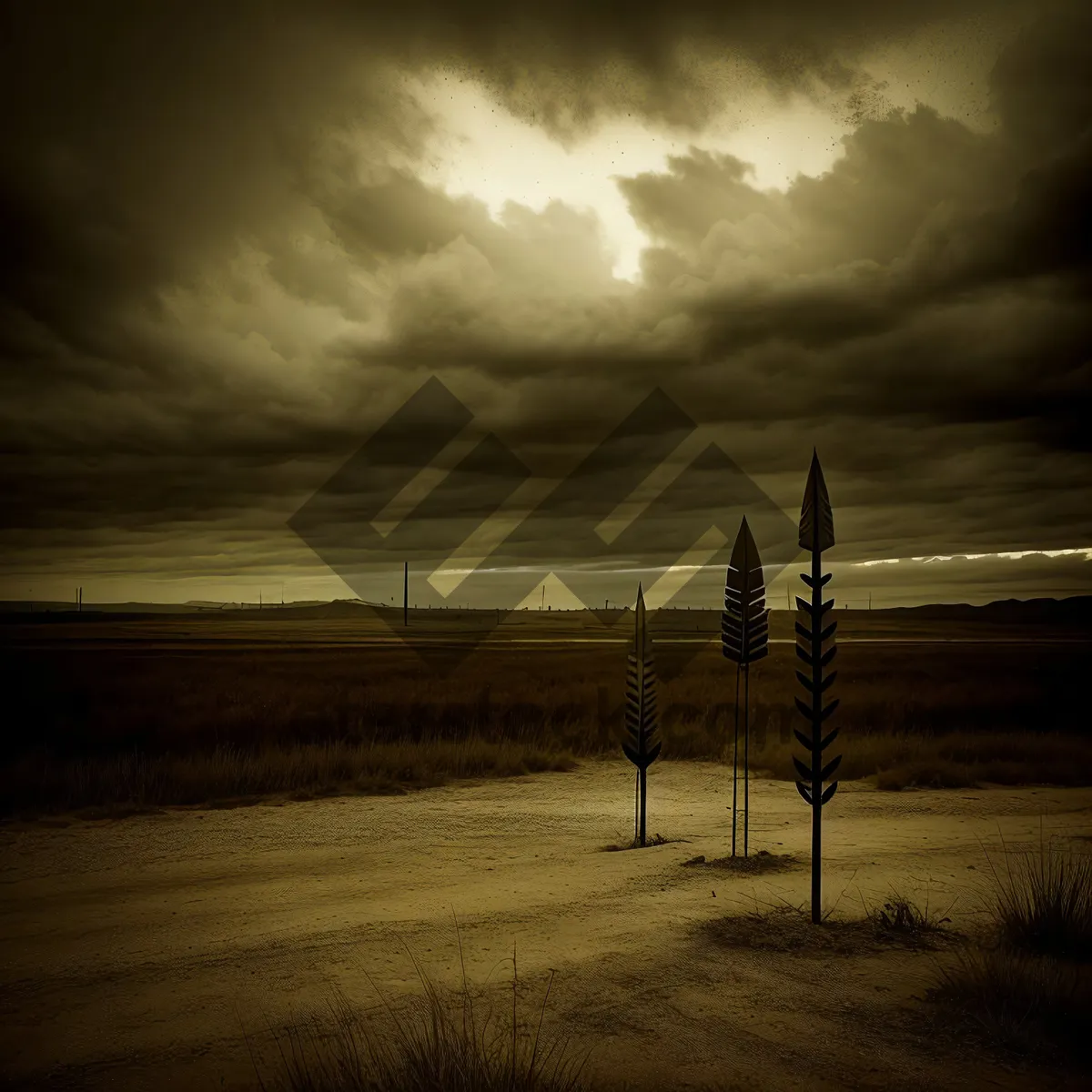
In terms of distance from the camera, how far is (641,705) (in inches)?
337

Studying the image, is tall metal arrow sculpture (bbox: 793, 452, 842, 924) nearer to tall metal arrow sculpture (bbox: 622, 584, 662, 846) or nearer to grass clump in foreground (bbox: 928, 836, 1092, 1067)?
Result: grass clump in foreground (bbox: 928, 836, 1092, 1067)

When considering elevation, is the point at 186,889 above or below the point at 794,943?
below

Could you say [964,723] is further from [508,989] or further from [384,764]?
[508,989]

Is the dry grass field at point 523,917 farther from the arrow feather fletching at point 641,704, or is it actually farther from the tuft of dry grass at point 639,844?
the arrow feather fletching at point 641,704

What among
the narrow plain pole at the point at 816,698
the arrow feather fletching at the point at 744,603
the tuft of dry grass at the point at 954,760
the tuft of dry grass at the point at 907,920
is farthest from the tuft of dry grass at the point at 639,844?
the tuft of dry grass at the point at 954,760

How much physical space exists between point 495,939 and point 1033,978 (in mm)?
3235

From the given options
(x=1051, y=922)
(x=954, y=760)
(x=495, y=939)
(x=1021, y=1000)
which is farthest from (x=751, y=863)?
(x=954, y=760)

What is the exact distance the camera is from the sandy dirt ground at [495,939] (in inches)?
152

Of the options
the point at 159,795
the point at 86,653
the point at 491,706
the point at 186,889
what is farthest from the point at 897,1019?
the point at 86,653

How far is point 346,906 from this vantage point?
6.58 m

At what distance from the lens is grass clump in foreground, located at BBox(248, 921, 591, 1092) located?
3.28 meters

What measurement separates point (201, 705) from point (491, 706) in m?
7.58

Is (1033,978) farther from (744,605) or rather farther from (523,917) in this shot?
(744,605)

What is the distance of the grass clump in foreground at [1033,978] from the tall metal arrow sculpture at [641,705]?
3.55m
